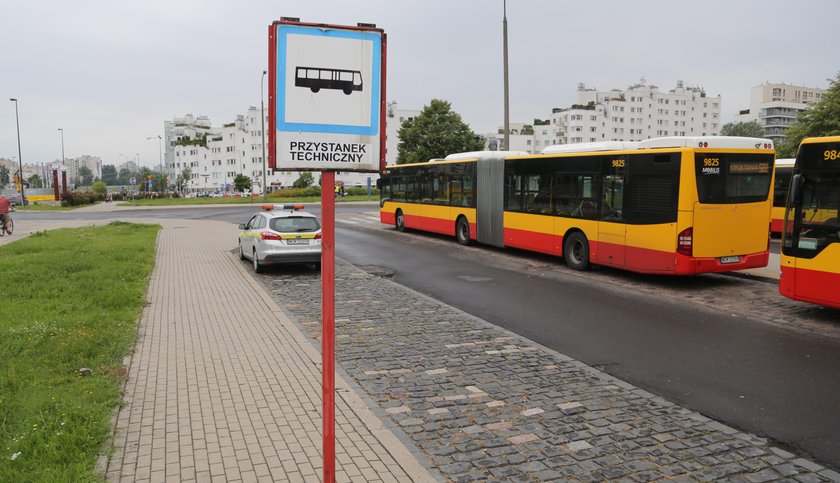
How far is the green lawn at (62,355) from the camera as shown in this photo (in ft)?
14.8

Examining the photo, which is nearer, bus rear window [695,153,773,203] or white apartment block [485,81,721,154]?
bus rear window [695,153,773,203]

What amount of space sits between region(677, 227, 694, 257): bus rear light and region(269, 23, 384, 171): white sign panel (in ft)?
33.9

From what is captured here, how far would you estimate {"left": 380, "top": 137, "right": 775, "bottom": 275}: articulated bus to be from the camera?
1225 cm

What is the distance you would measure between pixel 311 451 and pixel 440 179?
18.4m

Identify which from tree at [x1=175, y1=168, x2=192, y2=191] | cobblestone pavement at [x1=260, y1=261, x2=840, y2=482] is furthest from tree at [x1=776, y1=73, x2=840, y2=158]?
tree at [x1=175, y1=168, x2=192, y2=191]

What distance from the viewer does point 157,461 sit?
4.52 meters

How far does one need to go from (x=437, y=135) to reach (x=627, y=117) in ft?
235

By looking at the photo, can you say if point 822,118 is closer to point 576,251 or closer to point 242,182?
point 576,251

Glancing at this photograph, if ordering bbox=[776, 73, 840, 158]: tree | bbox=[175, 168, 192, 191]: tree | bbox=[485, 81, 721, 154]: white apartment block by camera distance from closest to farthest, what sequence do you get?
bbox=[776, 73, 840, 158]: tree → bbox=[175, 168, 192, 191]: tree → bbox=[485, 81, 721, 154]: white apartment block

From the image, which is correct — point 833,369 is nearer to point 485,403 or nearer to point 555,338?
point 555,338

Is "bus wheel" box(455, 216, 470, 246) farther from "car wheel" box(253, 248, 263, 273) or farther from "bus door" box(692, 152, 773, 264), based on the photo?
"bus door" box(692, 152, 773, 264)

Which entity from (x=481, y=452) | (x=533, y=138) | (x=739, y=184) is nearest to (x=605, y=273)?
(x=739, y=184)

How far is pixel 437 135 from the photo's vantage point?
66.2m

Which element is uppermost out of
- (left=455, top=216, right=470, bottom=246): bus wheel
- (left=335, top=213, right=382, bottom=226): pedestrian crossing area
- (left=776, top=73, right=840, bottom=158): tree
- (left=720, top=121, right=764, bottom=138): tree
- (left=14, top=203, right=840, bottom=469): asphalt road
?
(left=720, top=121, right=764, bottom=138): tree
